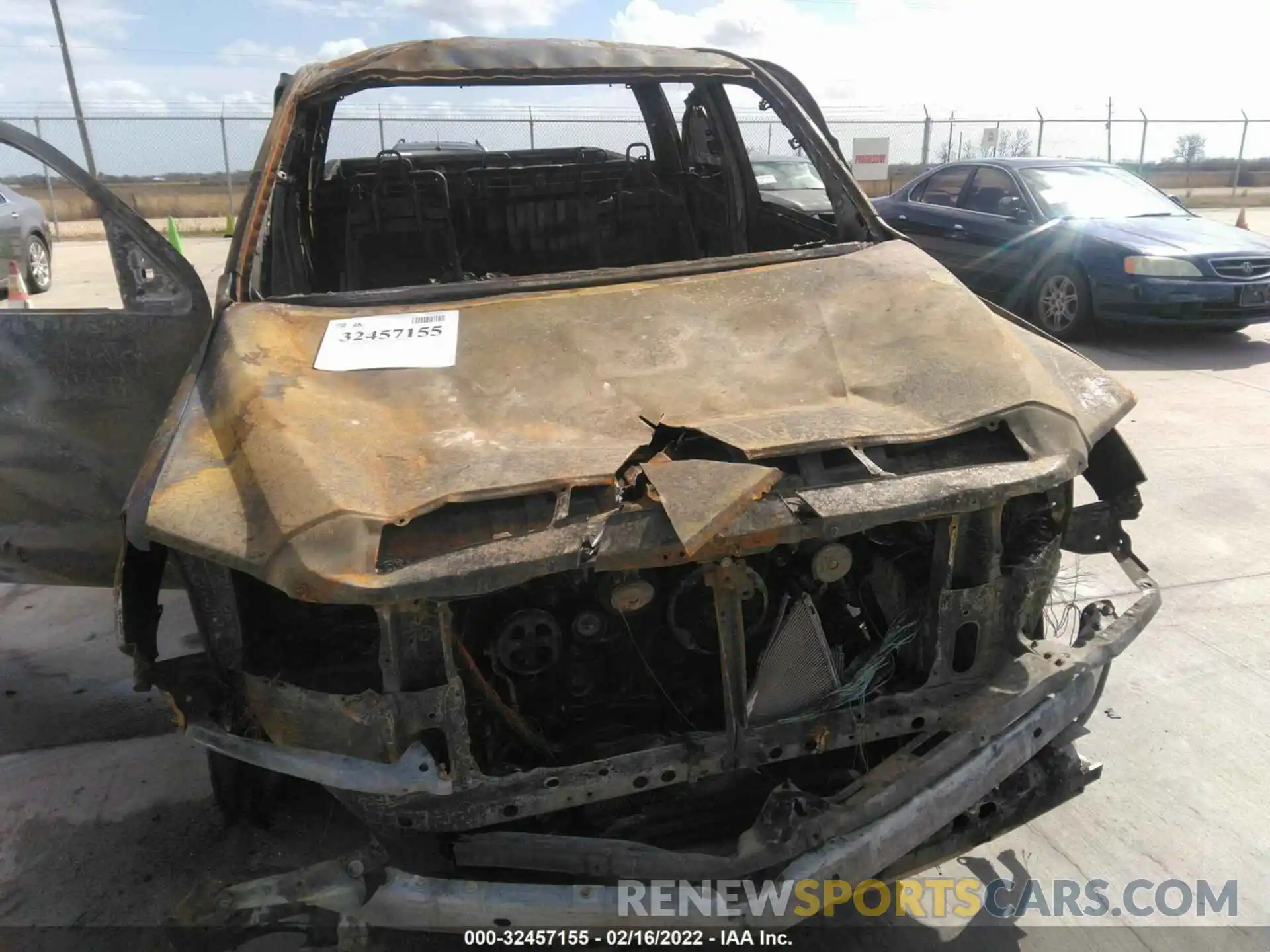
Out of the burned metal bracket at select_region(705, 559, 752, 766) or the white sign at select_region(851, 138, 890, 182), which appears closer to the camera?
the burned metal bracket at select_region(705, 559, 752, 766)

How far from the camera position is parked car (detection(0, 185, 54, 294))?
8.79 meters

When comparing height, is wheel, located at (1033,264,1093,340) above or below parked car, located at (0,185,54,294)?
below

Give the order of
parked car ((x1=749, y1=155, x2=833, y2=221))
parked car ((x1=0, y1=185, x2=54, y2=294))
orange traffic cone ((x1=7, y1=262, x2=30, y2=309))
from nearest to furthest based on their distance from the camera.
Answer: orange traffic cone ((x1=7, y1=262, x2=30, y2=309)) < parked car ((x1=0, y1=185, x2=54, y2=294)) < parked car ((x1=749, y1=155, x2=833, y2=221))

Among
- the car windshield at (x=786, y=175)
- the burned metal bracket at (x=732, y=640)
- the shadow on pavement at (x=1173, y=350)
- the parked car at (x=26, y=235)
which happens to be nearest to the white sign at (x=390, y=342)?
the burned metal bracket at (x=732, y=640)

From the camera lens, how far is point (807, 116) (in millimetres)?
3383

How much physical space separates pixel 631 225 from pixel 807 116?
1.07m

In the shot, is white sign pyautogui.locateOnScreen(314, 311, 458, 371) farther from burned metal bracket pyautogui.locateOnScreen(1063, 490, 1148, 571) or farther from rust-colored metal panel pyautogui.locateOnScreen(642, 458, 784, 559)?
burned metal bracket pyautogui.locateOnScreen(1063, 490, 1148, 571)

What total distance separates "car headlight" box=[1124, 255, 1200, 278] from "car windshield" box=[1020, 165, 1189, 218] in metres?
0.78

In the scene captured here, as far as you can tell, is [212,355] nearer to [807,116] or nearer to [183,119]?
[807,116]

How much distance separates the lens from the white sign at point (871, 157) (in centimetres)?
1820

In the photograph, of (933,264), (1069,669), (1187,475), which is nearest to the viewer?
(1069,669)

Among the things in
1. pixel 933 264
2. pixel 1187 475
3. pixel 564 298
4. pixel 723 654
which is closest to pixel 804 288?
pixel 933 264

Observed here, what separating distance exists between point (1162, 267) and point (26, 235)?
1045 centimetres

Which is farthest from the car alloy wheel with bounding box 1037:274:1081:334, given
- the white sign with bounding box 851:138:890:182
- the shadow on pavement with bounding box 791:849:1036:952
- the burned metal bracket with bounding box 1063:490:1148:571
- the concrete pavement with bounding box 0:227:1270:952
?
the white sign with bounding box 851:138:890:182
